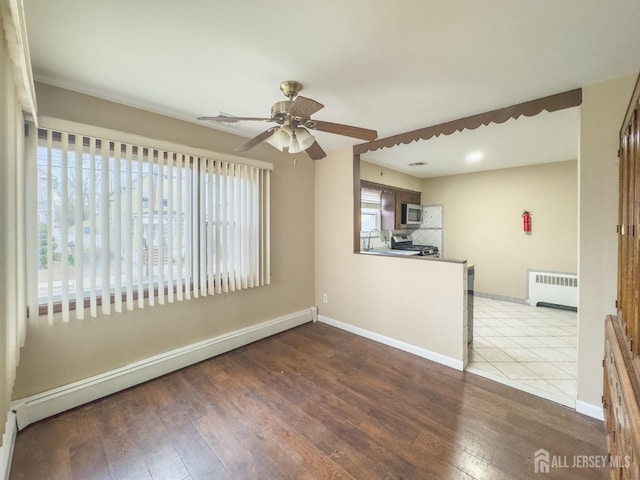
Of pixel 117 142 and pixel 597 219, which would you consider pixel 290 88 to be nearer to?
pixel 117 142

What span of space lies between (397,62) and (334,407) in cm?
246

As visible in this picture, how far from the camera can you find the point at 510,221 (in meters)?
4.56

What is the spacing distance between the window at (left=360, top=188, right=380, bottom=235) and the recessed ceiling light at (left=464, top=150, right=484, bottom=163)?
144cm

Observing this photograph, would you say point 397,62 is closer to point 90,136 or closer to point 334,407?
point 90,136

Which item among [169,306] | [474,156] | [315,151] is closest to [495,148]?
[474,156]

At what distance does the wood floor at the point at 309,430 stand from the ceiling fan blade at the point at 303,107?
207 centimetres

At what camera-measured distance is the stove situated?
505cm

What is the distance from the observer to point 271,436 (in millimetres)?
1673

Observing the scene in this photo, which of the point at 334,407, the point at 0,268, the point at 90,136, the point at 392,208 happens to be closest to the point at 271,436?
the point at 334,407

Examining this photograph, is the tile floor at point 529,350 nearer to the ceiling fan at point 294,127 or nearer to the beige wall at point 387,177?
the ceiling fan at point 294,127

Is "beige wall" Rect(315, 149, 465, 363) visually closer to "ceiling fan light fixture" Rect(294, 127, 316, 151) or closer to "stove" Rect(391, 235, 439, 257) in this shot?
"ceiling fan light fixture" Rect(294, 127, 316, 151)

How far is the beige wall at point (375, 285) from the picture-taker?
2.58 m

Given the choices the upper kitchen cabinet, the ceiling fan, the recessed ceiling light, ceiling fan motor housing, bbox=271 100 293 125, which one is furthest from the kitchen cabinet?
ceiling fan motor housing, bbox=271 100 293 125

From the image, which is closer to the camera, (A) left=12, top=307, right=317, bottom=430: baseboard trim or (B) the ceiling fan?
(B) the ceiling fan
